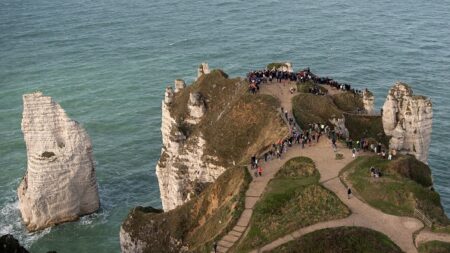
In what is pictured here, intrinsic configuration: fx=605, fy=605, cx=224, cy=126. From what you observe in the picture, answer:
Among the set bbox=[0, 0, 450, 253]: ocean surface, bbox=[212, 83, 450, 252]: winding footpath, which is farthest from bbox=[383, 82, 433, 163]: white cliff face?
bbox=[0, 0, 450, 253]: ocean surface

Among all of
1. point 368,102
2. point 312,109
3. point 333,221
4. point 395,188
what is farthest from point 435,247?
point 368,102

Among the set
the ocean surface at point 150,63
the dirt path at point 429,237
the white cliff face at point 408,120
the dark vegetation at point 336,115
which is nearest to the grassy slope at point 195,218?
the dirt path at point 429,237

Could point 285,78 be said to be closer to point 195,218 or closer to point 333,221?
point 195,218

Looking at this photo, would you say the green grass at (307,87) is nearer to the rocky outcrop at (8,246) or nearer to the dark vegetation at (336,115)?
the dark vegetation at (336,115)

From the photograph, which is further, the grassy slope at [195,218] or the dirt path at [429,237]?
the grassy slope at [195,218]

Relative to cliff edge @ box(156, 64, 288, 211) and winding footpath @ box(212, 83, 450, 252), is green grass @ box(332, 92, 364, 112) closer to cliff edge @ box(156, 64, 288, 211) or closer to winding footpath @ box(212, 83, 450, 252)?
cliff edge @ box(156, 64, 288, 211)
